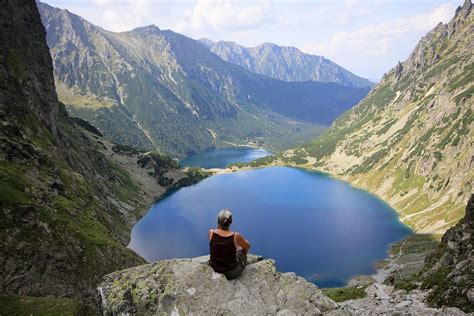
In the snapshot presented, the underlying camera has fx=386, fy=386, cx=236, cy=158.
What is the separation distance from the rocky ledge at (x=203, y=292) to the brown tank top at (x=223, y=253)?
359 mm

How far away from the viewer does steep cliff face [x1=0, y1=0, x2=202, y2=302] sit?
61938 millimetres

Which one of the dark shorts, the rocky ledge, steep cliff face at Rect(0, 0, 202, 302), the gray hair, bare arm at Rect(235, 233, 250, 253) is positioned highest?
the gray hair

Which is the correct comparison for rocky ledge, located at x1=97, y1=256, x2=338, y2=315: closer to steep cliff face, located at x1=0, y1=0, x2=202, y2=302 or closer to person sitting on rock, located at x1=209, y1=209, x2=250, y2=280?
person sitting on rock, located at x1=209, y1=209, x2=250, y2=280

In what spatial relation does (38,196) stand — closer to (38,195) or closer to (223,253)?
(38,195)

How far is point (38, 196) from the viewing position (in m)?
80.2

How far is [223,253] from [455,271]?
43794 mm

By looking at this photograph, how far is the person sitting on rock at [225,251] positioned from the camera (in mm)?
16375

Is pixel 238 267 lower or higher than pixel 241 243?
lower

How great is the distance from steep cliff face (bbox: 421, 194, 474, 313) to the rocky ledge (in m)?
28.5

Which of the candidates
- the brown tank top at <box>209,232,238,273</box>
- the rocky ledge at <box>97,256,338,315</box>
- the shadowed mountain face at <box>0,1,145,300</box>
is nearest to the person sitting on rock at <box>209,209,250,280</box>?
the brown tank top at <box>209,232,238,273</box>

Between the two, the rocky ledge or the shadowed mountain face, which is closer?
the rocky ledge

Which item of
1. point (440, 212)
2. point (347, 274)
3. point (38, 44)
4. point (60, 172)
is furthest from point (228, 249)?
point (440, 212)

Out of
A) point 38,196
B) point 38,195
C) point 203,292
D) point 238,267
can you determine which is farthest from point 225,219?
point 38,195

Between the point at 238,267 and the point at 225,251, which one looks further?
the point at 238,267
